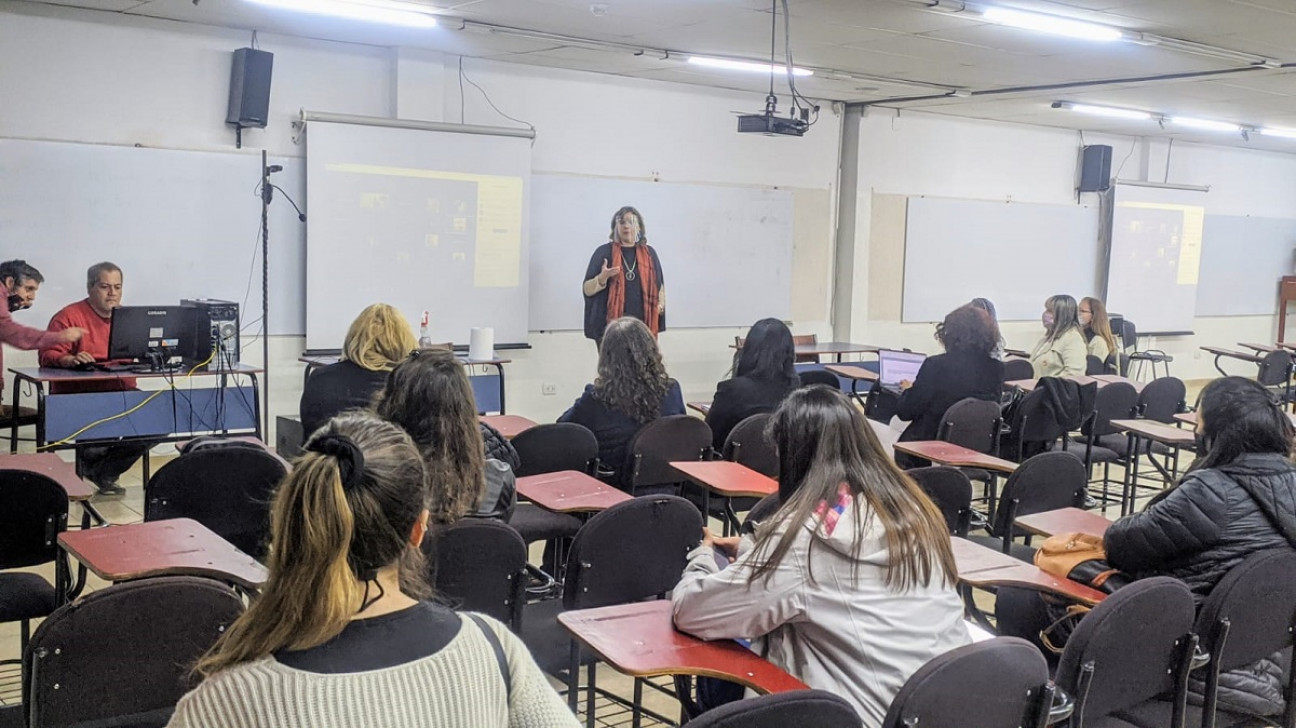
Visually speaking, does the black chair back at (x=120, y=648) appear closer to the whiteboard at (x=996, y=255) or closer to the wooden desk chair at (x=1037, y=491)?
the wooden desk chair at (x=1037, y=491)

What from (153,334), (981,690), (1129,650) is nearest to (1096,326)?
(1129,650)

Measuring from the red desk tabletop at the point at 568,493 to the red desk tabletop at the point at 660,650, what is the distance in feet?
3.25

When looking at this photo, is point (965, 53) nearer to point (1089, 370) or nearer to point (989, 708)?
point (1089, 370)

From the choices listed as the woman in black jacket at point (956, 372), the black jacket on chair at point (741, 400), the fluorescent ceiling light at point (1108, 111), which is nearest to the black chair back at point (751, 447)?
the black jacket on chair at point (741, 400)

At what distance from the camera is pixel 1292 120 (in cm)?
1012

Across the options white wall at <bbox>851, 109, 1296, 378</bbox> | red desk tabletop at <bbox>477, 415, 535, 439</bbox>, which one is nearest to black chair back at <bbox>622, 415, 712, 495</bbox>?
red desk tabletop at <bbox>477, 415, 535, 439</bbox>

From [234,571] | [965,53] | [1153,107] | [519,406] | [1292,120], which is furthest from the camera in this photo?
[1292,120]

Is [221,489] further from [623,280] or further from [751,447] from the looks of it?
[623,280]

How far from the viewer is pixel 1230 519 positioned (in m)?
2.81

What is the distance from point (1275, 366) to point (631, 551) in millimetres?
8331

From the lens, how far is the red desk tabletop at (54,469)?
3221 millimetres

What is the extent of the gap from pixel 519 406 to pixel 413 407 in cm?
547

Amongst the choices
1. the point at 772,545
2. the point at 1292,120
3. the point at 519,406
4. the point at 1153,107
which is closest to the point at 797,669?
the point at 772,545

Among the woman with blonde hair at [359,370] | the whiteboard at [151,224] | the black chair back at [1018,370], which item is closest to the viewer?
the woman with blonde hair at [359,370]
